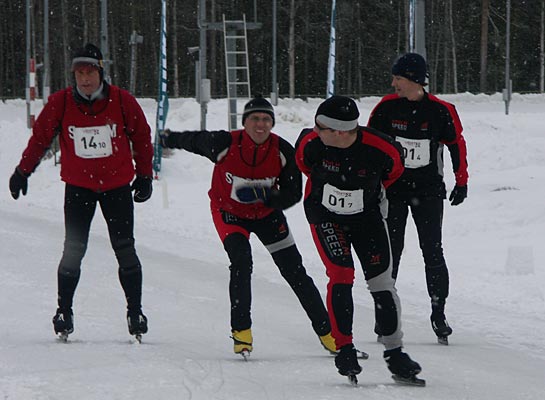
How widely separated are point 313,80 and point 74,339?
191 ft

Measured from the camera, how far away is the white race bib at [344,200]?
17.8 feet

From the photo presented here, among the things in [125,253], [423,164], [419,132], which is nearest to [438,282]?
[423,164]

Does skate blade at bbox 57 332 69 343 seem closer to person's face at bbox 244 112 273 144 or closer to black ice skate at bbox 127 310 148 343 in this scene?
black ice skate at bbox 127 310 148 343

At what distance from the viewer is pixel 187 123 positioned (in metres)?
28.1

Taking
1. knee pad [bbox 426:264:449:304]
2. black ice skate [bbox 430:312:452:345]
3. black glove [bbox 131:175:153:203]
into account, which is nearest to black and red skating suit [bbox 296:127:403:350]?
black glove [bbox 131:175:153:203]

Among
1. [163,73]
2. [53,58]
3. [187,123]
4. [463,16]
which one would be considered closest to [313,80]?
[463,16]

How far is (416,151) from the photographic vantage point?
22.6 ft

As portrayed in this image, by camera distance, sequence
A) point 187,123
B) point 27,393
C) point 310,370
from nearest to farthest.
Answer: point 27,393 < point 310,370 < point 187,123

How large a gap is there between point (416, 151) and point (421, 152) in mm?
37

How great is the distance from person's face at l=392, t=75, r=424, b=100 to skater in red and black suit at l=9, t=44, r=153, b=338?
1815 millimetres

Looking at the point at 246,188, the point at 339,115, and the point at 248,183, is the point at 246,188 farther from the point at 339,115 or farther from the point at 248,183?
the point at 339,115

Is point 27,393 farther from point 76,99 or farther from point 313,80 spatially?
point 313,80

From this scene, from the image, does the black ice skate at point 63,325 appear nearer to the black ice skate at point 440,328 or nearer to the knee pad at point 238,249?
the knee pad at point 238,249

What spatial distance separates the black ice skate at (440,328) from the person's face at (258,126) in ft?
6.69
